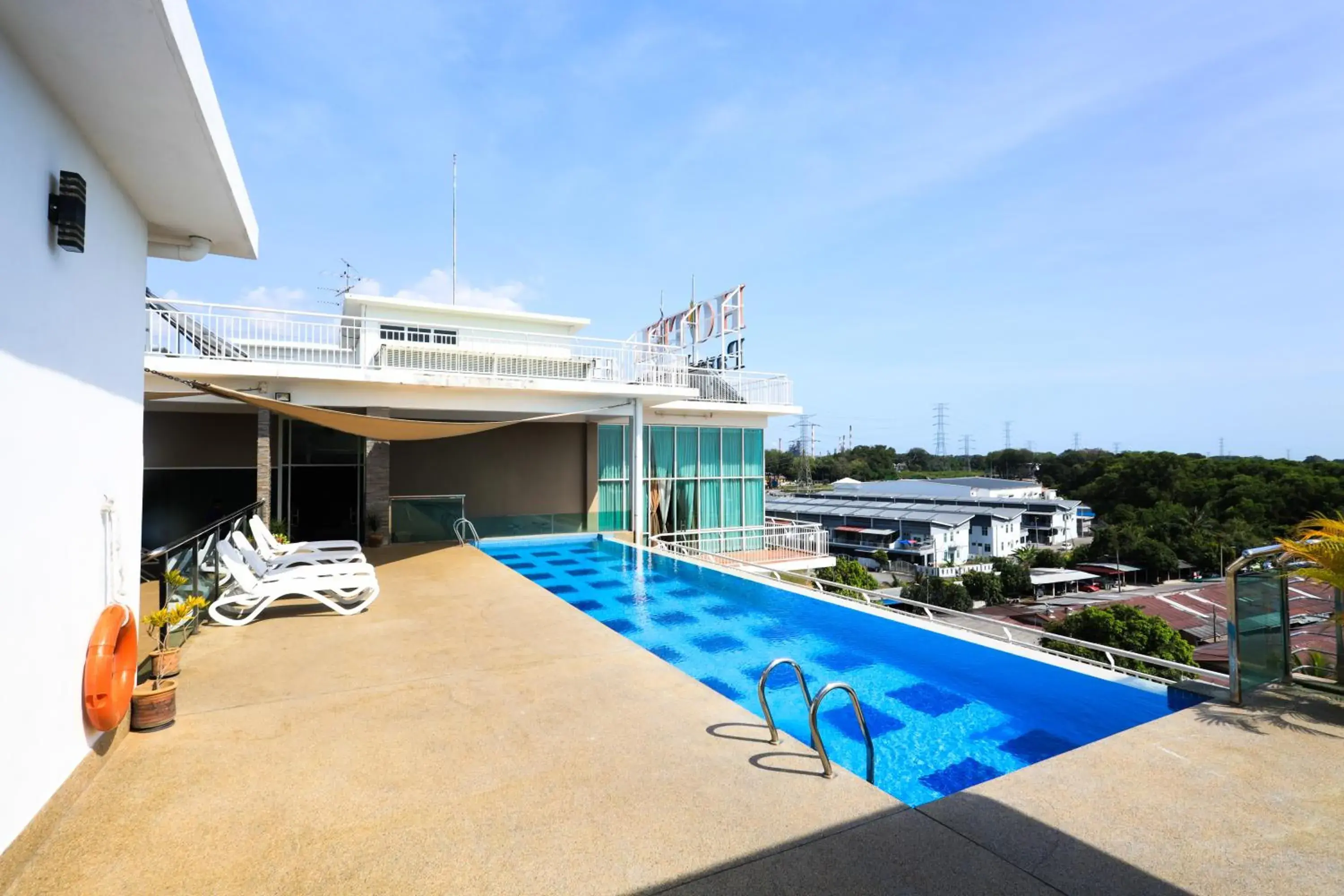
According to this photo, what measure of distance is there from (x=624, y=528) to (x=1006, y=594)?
41573 mm

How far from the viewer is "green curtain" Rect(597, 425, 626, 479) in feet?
55.7

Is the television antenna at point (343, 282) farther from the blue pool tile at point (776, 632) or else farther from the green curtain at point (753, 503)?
the blue pool tile at point (776, 632)

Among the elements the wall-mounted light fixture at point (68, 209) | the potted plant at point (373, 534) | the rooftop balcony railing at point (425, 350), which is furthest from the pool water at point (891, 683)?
the rooftop balcony railing at point (425, 350)

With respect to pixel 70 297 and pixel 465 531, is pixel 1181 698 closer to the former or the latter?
pixel 70 297

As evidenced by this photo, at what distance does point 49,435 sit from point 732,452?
16.5 meters

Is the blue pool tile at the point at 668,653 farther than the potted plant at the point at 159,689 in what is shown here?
Yes

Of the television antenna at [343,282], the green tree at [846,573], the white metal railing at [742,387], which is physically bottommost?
the green tree at [846,573]

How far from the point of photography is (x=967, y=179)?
16.3 metres

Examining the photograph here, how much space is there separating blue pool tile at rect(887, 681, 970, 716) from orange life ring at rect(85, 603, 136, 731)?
5465mm

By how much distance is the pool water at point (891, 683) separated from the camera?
15.6 feet

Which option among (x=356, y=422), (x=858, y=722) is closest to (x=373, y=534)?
(x=356, y=422)

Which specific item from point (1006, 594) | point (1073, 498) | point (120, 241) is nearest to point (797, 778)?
point (120, 241)

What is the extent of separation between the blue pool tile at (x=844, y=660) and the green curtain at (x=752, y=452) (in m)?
12.2

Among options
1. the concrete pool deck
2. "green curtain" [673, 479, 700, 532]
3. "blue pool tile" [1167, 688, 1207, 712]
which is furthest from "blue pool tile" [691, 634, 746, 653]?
"green curtain" [673, 479, 700, 532]
